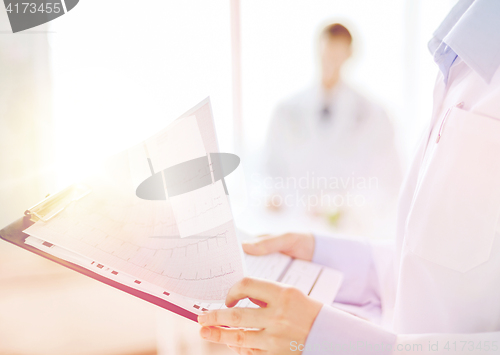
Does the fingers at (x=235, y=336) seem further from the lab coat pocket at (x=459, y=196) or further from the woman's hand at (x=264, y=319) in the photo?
the lab coat pocket at (x=459, y=196)

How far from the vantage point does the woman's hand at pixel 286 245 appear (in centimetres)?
65

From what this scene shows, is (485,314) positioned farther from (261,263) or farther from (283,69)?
(283,69)

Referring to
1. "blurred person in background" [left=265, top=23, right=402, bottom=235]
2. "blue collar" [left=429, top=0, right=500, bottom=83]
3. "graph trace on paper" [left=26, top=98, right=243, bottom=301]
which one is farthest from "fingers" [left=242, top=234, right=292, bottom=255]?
"blurred person in background" [left=265, top=23, right=402, bottom=235]

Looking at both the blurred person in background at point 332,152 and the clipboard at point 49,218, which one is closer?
the clipboard at point 49,218

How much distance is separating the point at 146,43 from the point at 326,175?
4.14 ft

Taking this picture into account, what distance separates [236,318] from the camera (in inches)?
15.5

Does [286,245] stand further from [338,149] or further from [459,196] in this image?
[338,149]

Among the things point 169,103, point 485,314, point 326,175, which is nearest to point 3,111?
point 169,103

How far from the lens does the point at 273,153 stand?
5.62 ft

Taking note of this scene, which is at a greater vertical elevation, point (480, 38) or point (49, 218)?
point (480, 38)

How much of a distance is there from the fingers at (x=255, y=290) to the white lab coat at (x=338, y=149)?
4.26 feet
